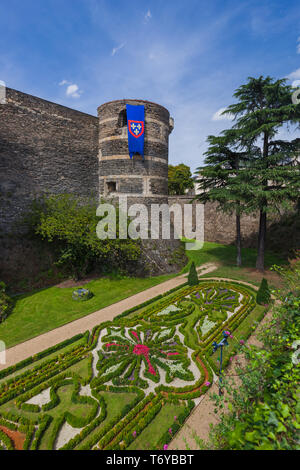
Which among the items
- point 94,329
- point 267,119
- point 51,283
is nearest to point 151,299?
point 94,329

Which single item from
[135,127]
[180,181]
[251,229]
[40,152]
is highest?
[180,181]

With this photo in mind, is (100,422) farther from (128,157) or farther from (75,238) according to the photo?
(128,157)

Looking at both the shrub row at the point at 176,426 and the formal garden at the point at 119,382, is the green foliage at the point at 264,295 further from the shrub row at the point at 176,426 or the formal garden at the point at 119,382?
the shrub row at the point at 176,426

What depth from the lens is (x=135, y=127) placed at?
16.5 m

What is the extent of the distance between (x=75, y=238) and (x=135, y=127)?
9.14 meters

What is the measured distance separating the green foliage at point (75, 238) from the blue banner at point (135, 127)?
18.7 ft

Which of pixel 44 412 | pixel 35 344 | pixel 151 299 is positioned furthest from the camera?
pixel 151 299

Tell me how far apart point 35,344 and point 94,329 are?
7.42ft

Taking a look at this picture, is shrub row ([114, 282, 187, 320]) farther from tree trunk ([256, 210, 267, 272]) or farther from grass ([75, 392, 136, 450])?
tree trunk ([256, 210, 267, 272])

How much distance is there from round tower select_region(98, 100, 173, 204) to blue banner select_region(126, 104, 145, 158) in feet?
1.37

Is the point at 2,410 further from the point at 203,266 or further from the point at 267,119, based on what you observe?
the point at 267,119

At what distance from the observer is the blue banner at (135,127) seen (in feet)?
54.1

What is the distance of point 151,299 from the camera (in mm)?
12430

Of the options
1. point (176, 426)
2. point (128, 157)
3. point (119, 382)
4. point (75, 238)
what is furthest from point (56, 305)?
point (128, 157)
